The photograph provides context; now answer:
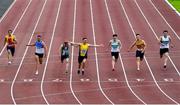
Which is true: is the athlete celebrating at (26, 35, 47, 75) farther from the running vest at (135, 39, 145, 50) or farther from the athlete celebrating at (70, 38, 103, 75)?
the running vest at (135, 39, 145, 50)

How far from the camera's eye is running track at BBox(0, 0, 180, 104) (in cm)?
2092

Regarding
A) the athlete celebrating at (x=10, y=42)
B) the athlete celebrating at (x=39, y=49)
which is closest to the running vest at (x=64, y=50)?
the athlete celebrating at (x=39, y=49)

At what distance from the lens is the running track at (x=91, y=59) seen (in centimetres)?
2092

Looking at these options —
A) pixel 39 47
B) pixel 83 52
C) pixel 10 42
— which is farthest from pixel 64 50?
pixel 10 42

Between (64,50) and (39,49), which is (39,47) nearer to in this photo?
(39,49)

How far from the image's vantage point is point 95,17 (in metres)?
39.1

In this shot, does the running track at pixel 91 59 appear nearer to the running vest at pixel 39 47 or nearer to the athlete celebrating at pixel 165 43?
the athlete celebrating at pixel 165 43

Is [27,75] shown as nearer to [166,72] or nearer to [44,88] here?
[44,88]

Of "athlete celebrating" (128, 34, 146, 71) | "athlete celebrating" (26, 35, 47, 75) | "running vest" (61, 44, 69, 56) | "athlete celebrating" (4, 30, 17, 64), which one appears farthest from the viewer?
"athlete celebrating" (4, 30, 17, 64)

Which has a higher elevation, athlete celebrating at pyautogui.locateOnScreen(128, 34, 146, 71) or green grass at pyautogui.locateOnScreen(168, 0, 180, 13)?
green grass at pyautogui.locateOnScreen(168, 0, 180, 13)

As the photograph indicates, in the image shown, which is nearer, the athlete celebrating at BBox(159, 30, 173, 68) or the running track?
the running track

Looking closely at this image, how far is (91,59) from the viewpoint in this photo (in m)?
26.9

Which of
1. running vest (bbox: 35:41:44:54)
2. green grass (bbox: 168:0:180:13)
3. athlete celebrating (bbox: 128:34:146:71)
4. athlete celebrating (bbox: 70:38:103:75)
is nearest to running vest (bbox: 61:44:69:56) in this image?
athlete celebrating (bbox: 70:38:103:75)

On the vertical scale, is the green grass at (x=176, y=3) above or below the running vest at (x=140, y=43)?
above
